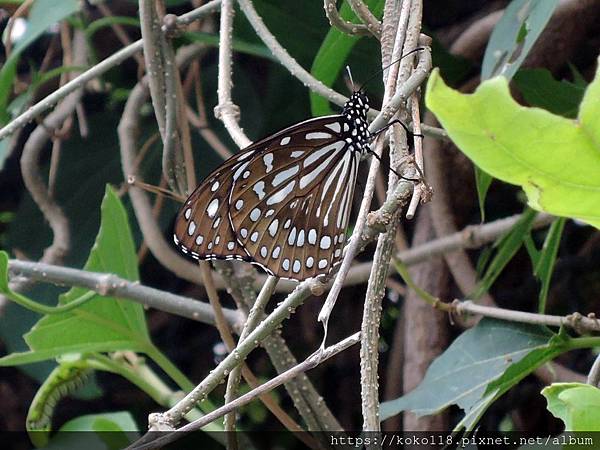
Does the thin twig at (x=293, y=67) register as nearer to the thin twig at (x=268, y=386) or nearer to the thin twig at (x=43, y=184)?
the thin twig at (x=268, y=386)

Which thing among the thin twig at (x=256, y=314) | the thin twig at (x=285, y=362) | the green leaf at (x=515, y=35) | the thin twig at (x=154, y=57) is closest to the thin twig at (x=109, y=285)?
the thin twig at (x=285, y=362)

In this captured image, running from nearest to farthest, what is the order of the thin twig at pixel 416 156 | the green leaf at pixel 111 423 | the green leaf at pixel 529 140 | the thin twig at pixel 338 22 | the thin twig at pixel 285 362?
the green leaf at pixel 529 140, the thin twig at pixel 416 156, the thin twig at pixel 338 22, the thin twig at pixel 285 362, the green leaf at pixel 111 423

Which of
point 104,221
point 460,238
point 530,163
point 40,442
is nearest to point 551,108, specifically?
point 460,238

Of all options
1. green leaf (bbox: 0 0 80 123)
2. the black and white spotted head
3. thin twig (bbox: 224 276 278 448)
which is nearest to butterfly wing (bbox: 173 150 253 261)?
the black and white spotted head

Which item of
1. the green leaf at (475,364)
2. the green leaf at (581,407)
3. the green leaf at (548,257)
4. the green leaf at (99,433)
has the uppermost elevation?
the green leaf at (581,407)

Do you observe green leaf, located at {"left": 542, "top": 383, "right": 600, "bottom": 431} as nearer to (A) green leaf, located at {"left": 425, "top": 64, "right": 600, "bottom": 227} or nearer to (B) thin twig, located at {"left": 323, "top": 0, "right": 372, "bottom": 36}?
(A) green leaf, located at {"left": 425, "top": 64, "right": 600, "bottom": 227}

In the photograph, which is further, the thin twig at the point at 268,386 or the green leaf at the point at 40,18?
the green leaf at the point at 40,18

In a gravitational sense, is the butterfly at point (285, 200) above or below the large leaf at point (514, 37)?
below
